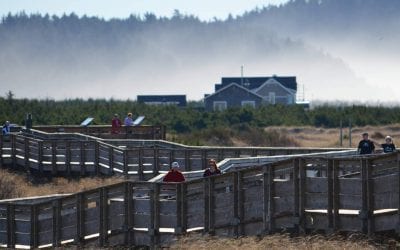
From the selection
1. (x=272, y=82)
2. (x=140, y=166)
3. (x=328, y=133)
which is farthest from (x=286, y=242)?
(x=272, y=82)

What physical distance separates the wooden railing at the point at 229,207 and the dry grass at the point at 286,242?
0.95ft

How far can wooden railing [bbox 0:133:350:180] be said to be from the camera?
3816 cm

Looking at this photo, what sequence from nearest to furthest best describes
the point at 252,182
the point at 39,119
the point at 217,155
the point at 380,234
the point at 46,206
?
the point at 380,234, the point at 252,182, the point at 46,206, the point at 217,155, the point at 39,119

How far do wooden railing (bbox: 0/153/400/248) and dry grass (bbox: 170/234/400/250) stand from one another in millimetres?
291

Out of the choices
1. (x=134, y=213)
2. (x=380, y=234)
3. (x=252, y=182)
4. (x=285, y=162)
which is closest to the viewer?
(x=380, y=234)

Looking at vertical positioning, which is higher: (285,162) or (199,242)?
A: (285,162)

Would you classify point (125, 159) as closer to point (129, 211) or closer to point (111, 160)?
point (111, 160)

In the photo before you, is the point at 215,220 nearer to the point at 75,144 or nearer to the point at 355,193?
the point at 355,193

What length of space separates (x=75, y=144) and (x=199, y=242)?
19.7 meters

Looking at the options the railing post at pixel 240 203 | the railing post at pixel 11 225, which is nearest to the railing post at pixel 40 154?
the railing post at pixel 11 225

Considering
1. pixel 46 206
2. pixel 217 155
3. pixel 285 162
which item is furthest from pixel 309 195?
pixel 217 155

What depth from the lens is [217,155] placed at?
1499 inches

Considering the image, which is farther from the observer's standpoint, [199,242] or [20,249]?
[20,249]

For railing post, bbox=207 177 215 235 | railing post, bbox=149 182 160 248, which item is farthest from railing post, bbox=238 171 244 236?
railing post, bbox=149 182 160 248
